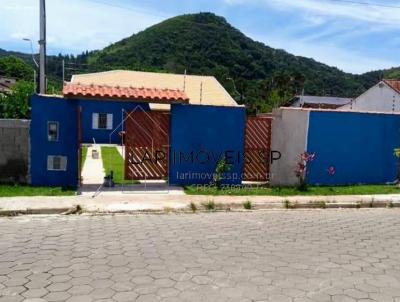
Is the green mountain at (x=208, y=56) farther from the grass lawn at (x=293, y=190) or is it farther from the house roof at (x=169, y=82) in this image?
the grass lawn at (x=293, y=190)

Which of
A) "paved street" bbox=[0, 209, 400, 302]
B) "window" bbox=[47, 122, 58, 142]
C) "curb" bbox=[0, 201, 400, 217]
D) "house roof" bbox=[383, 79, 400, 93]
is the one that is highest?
"house roof" bbox=[383, 79, 400, 93]

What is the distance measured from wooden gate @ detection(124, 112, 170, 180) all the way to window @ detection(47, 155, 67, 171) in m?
1.58

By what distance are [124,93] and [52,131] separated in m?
1.99

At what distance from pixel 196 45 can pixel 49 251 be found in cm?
7129

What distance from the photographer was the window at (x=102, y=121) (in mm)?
33688

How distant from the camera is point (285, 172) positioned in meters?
13.7

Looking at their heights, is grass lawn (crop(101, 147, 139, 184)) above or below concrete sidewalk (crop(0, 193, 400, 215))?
above

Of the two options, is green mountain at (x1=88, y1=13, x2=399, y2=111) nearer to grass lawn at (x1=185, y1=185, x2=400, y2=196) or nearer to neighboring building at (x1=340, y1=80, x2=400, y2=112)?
neighboring building at (x1=340, y1=80, x2=400, y2=112)

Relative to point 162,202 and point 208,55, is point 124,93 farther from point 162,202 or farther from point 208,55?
point 208,55

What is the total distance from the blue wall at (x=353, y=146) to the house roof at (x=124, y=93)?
4.11m

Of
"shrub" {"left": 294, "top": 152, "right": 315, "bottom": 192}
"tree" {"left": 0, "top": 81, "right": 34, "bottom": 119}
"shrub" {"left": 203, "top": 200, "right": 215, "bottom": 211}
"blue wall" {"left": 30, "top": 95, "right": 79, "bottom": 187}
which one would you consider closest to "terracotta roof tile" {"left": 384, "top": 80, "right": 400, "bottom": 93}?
"tree" {"left": 0, "top": 81, "right": 34, "bottom": 119}

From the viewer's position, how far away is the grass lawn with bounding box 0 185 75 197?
10703 mm

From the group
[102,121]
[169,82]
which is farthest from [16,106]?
[169,82]

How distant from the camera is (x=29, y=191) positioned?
36.0ft
